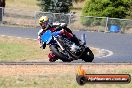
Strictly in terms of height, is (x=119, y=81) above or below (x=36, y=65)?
above

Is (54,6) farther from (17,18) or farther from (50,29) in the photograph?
(50,29)

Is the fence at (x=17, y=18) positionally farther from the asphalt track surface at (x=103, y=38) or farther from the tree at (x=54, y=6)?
the asphalt track surface at (x=103, y=38)

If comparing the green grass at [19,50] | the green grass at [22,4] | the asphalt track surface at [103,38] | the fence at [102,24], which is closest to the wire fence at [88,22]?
the fence at [102,24]

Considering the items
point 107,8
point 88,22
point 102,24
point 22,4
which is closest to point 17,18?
point 88,22

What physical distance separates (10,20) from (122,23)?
12935mm

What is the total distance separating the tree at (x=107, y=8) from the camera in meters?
49.9

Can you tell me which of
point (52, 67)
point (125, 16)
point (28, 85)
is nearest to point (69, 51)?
point (28, 85)

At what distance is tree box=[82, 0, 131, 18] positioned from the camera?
49.9 m

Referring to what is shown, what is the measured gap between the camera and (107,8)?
164 feet

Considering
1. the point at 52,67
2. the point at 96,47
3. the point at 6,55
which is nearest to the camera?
the point at 52,67

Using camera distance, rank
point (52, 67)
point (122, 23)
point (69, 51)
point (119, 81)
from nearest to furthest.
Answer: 1. point (119, 81)
2. point (69, 51)
3. point (52, 67)
4. point (122, 23)

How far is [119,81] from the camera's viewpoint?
21.5 ft

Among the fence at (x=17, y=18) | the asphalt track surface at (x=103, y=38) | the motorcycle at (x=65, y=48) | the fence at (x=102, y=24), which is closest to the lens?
the motorcycle at (x=65, y=48)

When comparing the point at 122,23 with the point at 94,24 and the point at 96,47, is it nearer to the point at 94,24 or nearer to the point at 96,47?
the point at 94,24
